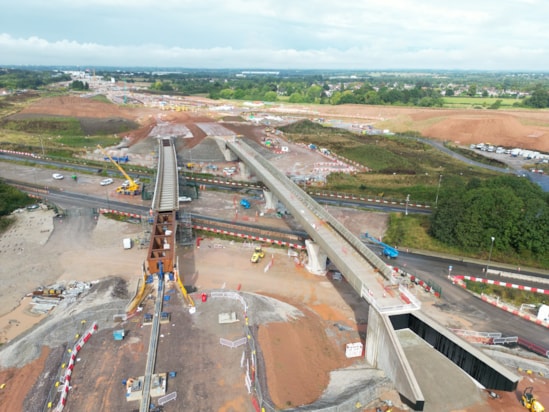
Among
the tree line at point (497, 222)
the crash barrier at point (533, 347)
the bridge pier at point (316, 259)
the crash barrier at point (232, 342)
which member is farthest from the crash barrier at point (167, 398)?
the tree line at point (497, 222)

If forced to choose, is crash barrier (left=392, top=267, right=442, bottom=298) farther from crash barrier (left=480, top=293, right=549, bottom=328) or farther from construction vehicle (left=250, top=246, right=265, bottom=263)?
construction vehicle (left=250, top=246, right=265, bottom=263)

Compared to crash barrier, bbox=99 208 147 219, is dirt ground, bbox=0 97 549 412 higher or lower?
lower

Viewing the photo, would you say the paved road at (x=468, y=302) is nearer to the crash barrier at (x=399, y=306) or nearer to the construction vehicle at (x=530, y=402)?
the construction vehicle at (x=530, y=402)

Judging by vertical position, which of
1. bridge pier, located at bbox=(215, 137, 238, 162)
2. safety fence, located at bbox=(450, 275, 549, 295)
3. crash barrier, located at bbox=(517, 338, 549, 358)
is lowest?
crash barrier, located at bbox=(517, 338, 549, 358)

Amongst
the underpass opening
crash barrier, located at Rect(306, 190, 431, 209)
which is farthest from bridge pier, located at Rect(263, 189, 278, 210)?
the underpass opening

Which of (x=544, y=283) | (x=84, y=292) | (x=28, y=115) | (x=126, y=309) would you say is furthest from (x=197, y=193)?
(x=28, y=115)

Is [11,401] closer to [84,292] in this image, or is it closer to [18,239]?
[84,292]
